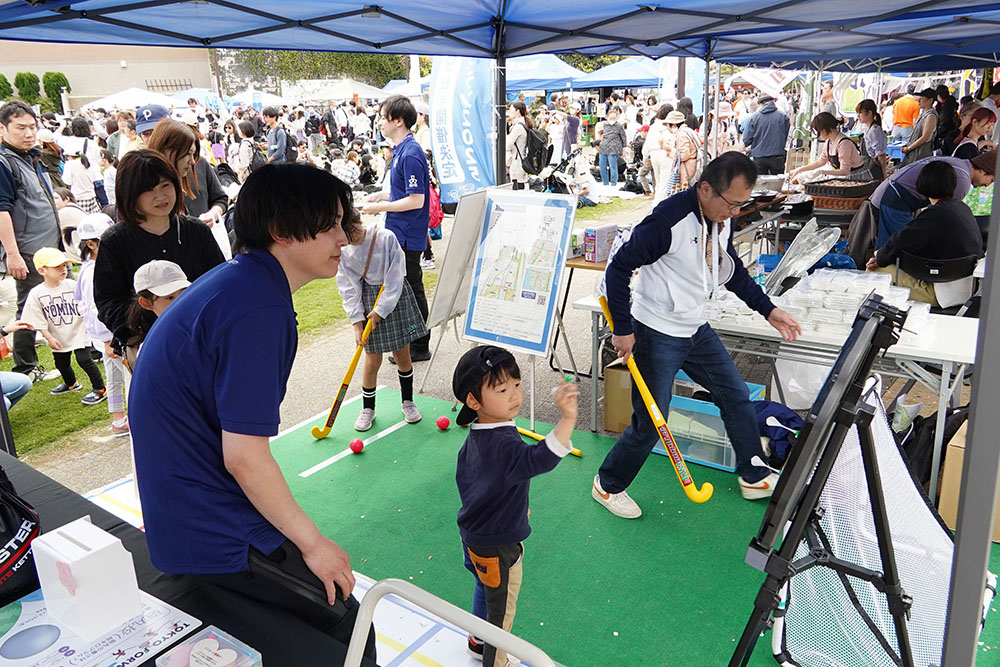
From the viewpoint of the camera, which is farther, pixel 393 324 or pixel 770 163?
pixel 770 163

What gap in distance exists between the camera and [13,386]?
434 centimetres

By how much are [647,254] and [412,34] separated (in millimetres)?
2463

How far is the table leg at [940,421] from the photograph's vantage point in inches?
120

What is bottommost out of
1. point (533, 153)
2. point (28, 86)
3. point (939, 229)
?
point (939, 229)

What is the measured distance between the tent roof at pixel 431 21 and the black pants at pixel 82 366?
7.45 ft

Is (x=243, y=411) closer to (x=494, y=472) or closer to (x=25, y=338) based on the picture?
(x=494, y=472)

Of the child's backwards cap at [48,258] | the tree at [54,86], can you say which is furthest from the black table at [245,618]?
the tree at [54,86]

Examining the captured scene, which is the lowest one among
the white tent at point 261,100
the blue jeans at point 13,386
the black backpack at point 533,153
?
the blue jeans at point 13,386

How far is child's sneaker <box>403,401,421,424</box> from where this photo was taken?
14.9 feet

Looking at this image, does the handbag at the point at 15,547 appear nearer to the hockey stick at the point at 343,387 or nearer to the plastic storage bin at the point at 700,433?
the hockey stick at the point at 343,387

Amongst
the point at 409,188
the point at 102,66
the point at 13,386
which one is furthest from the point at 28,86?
the point at 409,188

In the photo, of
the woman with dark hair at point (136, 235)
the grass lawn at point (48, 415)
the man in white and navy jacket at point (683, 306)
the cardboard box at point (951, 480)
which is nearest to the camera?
the woman with dark hair at point (136, 235)

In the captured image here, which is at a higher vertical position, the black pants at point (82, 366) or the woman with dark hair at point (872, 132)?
the woman with dark hair at point (872, 132)

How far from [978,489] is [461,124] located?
17.8ft
